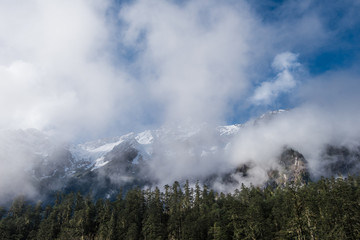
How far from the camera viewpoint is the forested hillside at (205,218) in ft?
260

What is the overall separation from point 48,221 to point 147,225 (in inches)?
2258

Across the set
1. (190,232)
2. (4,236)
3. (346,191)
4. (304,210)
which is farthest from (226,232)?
(4,236)

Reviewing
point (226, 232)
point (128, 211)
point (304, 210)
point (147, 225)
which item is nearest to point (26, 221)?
point (128, 211)

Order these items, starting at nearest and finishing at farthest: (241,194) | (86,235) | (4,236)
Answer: (4,236) < (86,235) < (241,194)

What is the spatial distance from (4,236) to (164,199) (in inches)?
2982

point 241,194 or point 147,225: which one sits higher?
point 241,194

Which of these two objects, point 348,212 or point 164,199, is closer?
point 348,212

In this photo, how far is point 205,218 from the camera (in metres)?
110

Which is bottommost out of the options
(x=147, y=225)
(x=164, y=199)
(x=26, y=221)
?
(x=147, y=225)

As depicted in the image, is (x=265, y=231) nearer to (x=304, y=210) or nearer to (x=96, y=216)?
(x=304, y=210)

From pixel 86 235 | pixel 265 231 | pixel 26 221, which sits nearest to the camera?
pixel 265 231

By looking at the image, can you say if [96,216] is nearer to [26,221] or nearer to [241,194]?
[26,221]

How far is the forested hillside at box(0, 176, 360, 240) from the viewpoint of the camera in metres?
79.4

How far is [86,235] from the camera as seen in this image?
126m
